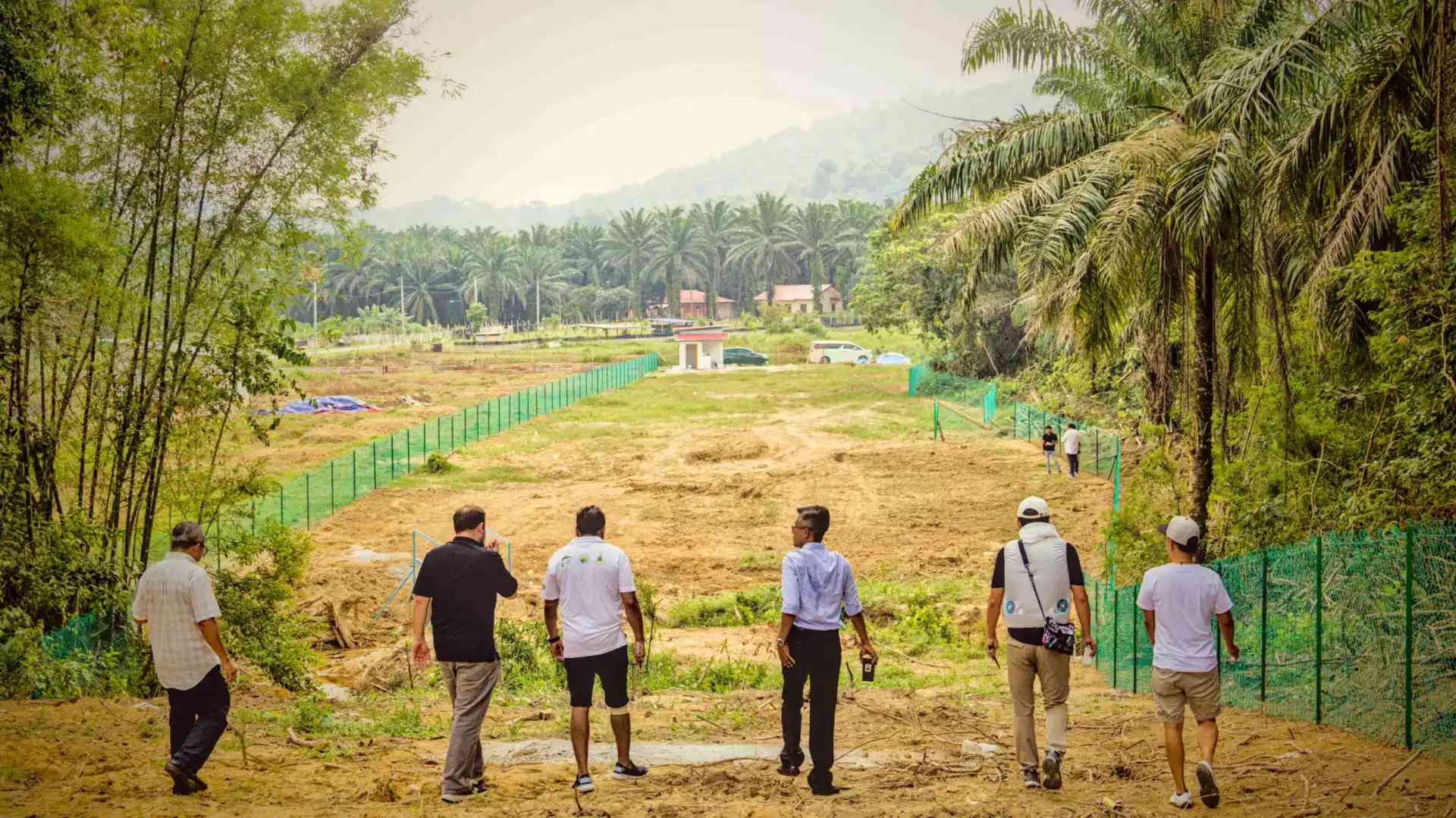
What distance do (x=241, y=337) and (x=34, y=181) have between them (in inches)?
89.2

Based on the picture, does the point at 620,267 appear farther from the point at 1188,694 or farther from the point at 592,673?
the point at 1188,694

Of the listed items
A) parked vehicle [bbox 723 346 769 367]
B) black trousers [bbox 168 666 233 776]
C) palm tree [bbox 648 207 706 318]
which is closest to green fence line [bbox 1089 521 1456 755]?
black trousers [bbox 168 666 233 776]

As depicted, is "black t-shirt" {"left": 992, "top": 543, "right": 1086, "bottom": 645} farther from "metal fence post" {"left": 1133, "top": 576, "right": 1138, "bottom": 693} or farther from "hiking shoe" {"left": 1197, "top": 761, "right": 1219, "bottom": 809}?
"metal fence post" {"left": 1133, "top": 576, "right": 1138, "bottom": 693}

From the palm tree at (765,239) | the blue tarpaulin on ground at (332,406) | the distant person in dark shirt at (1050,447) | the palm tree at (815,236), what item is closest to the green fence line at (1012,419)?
the distant person in dark shirt at (1050,447)

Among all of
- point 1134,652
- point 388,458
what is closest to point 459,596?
Answer: point 1134,652

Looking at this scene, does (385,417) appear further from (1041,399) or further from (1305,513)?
(1305,513)

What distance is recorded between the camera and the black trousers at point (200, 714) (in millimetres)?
6972

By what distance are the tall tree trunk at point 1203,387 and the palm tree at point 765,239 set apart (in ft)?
382

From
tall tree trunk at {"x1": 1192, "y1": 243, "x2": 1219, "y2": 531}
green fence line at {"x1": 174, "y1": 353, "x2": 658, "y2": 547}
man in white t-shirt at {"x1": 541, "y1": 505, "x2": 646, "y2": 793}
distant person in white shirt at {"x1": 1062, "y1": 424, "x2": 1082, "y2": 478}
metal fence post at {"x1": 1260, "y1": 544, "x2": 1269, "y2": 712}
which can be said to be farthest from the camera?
distant person in white shirt at {"x1": 1062, "y1": 424, "x2": 1082, "y2": 478}

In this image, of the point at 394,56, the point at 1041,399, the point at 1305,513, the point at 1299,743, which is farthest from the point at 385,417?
the point at 1299,743

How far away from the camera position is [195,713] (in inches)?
284

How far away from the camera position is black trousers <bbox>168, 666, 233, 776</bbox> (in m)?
6.97

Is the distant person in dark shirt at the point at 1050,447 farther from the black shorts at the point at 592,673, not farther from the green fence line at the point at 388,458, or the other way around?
the black shorts at the point at 592,673

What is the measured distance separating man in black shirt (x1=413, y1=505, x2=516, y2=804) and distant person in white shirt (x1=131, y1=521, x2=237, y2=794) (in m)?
1.26
